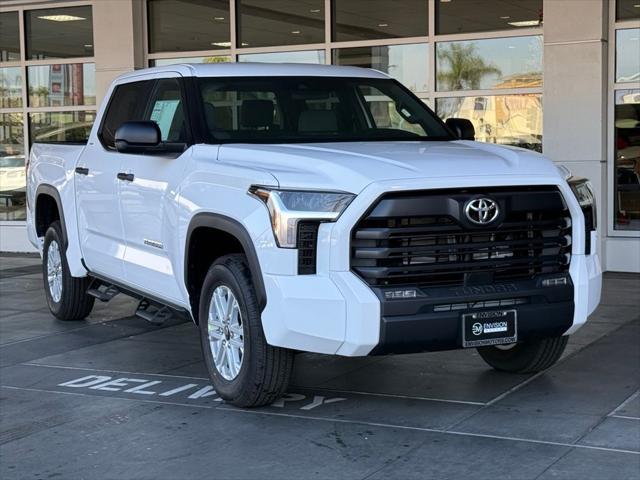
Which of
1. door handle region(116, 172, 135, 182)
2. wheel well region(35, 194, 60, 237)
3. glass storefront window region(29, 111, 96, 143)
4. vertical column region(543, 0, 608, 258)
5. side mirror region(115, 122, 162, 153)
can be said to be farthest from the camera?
glass storefront window region(29, 111, 96, 143)

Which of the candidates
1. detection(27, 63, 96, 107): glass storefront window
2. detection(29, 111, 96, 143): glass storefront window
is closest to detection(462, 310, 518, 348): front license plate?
detection(29, 111, 96, 143): glass storefront window

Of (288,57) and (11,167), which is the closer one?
(288,57)

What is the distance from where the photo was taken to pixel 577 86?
37.3 ft

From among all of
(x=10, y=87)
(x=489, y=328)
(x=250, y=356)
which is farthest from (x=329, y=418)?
(x=10, y=87)

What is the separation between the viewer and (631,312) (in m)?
9.06

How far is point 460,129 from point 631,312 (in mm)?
2897

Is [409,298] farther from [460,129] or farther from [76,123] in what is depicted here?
[76,123]

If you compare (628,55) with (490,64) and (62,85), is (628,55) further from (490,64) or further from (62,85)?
(62,85)

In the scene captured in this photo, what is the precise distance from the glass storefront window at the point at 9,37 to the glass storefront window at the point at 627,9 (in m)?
8.66

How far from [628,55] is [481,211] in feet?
22.5

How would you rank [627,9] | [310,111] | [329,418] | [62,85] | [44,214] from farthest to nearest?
[62,85]
[627,9]
[44,214]
[310,111]
[329,418]

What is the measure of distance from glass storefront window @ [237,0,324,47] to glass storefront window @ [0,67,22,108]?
12.3ft

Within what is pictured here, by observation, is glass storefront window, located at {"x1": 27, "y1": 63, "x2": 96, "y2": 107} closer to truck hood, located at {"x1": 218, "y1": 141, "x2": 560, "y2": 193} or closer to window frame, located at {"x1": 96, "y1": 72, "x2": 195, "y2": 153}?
window frame, located at {"x1": 96, "y1": 72, "x2": 195, "y2": 153}

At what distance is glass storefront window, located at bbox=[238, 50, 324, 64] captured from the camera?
1340 cm
